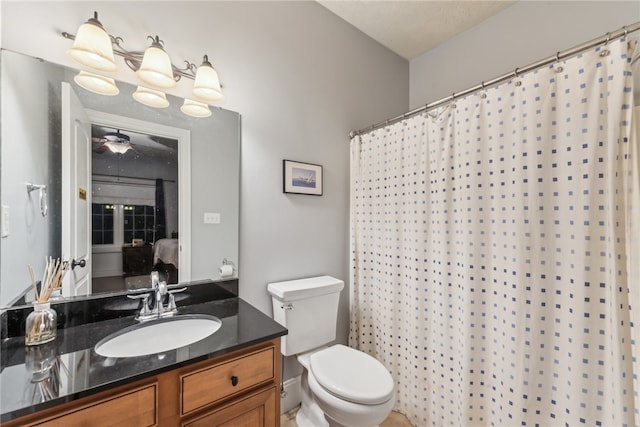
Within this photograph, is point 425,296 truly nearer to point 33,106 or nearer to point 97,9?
point 33,106

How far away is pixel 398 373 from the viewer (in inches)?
69.8

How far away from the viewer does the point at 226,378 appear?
0.95 meters

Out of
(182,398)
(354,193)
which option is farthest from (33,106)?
(354,193)

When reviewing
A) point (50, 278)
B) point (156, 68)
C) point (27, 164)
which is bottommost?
point (50, 278)

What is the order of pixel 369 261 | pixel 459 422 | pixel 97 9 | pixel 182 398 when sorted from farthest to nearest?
pixel 369 261
pixel 459 422
pixel 97 9
pixel 182 398

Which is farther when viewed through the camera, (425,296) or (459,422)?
(425,296)

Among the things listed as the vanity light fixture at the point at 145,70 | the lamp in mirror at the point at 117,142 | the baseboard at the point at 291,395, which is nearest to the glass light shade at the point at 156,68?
the vanity light fixture at the point at 145,70

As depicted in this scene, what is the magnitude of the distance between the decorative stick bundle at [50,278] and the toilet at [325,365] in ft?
3.08

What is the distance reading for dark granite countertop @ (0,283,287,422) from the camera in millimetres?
683

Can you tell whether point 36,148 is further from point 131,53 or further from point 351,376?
point 351,376

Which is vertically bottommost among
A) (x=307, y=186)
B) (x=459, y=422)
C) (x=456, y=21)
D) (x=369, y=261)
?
(x=459, y=422)

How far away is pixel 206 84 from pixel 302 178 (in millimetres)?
767

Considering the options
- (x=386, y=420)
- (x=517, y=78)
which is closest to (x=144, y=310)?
(x=386, y=420)

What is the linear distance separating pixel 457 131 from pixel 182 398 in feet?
5.54
